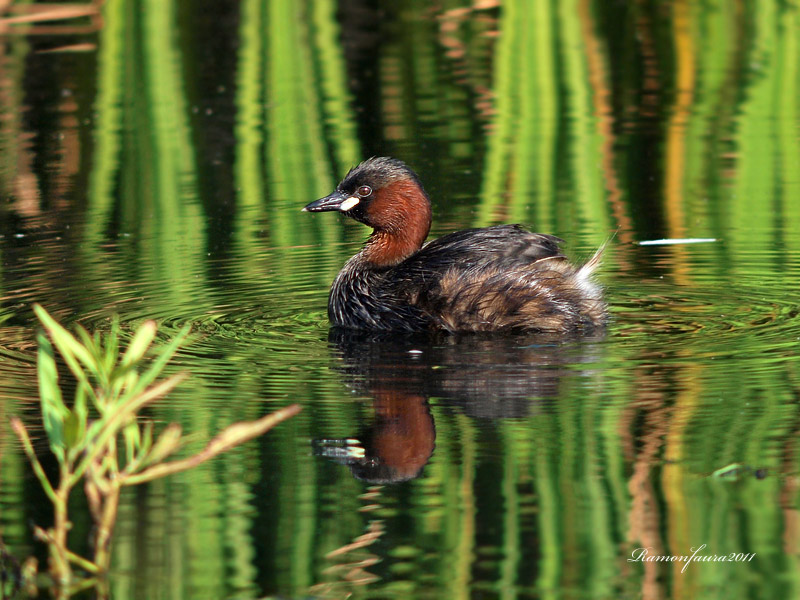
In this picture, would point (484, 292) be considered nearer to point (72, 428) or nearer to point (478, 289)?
point (478, 289)

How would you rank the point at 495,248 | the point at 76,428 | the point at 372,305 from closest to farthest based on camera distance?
the point at 76,428
the point at 495,248
the point at 372,305

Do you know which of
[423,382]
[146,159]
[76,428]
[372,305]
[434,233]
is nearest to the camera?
[76,428]

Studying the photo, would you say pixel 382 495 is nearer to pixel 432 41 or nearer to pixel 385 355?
pixel 385 355

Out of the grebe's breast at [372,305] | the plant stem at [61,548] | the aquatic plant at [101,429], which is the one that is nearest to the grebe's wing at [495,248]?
the grebe's breast at [372,305]

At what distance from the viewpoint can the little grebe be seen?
711cm

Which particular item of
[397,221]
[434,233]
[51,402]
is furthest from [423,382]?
[434,233]

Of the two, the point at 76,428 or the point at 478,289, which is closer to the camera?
the point at 76,428

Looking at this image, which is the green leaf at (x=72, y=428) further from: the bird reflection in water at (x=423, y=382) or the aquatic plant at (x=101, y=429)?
the bird reflection in water at (x=423, y=382)

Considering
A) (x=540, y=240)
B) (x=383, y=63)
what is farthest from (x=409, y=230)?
(x=383, y=63)

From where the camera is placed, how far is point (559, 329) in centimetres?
707

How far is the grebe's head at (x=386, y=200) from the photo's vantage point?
8.02 meters

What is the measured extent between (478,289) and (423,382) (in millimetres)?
1079

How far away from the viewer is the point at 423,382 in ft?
20.3

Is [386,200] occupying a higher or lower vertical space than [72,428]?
higher
